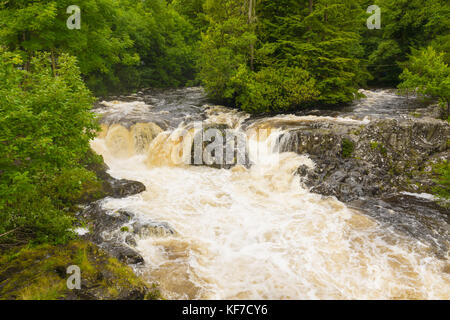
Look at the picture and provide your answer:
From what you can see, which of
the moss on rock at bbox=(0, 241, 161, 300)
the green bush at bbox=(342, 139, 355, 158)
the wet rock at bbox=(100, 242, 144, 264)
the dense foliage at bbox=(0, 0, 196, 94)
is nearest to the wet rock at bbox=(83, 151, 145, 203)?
the wet rock at bbox=(100, 242, 144, 264)

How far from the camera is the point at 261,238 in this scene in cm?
850

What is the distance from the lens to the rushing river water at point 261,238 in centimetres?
655

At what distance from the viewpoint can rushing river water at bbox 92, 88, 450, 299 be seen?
655cm

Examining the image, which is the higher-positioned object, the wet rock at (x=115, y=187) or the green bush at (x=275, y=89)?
the green bush at (x=275, y=89)

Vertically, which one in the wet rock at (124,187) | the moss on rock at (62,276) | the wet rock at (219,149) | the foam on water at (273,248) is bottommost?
the foam on water at (273,248)

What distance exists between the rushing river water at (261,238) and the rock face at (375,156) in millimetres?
723

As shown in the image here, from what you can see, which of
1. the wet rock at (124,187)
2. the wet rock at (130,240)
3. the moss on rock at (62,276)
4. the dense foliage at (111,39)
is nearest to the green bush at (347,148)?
the wet rock at (124,187)

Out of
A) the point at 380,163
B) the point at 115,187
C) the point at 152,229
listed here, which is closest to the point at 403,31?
the point at 380,163

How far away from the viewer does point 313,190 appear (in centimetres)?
1110

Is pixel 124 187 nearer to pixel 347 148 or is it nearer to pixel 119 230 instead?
pixel 119 230

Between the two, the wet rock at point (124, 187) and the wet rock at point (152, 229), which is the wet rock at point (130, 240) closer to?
the wet rock at point (152, 229)

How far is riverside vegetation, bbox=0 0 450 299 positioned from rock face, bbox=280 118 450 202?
1.26ft

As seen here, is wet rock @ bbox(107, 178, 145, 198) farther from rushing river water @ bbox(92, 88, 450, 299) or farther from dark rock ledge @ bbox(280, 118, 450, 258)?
dark rock ledge @ bbox(280, 118, 450, 258)
